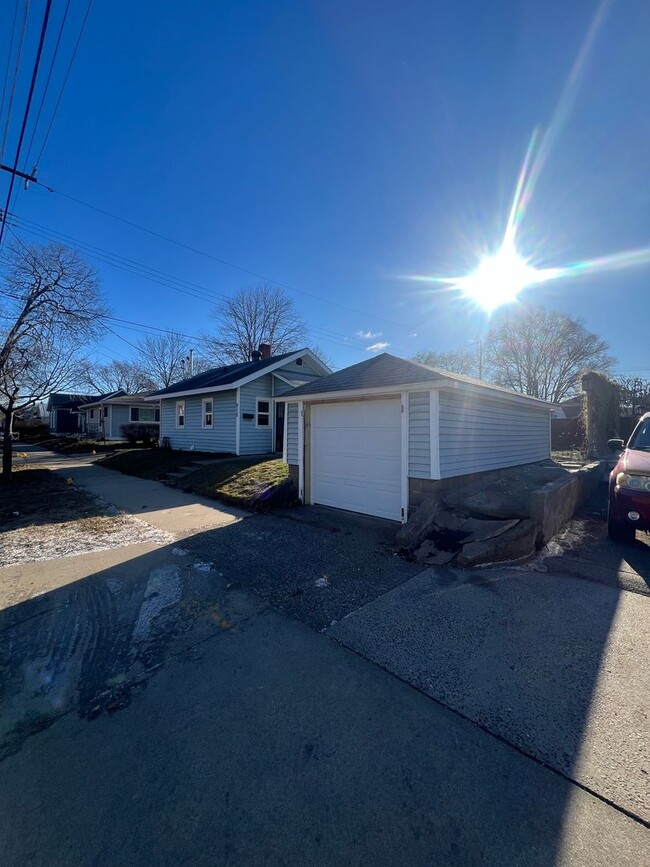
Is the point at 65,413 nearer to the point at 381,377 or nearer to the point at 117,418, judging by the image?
the point at 117,418

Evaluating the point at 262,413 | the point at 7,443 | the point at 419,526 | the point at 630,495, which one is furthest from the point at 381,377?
the point at 7,443

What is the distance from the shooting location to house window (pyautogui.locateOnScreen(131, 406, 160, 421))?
28.1 metres

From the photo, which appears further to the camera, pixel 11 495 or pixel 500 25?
pixel 11 495

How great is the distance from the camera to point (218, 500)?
8750mm

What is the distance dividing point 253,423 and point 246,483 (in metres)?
5.84

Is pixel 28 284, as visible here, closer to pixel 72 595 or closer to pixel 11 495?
pixel 11 495

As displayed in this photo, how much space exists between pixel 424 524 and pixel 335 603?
221 centimetres

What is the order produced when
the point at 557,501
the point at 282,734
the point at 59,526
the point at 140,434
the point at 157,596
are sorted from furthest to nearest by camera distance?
the point at 140,434 → the point at 59,526 → the point at 557,501 → the point at 157,596 → the point at 282,734

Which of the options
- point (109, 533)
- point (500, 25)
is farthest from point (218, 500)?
point (500, 25)

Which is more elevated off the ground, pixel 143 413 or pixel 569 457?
pixel 143 413

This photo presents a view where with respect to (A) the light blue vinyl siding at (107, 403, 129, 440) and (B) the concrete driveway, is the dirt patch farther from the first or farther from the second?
(A) the light blue vinyl siding at (107, 403, 129, 440)

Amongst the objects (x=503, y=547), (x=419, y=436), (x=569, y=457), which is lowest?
(x=503, y=547)

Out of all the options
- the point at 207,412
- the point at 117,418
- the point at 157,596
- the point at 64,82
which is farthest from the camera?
the point at 117,418

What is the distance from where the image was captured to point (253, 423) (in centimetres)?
1469
